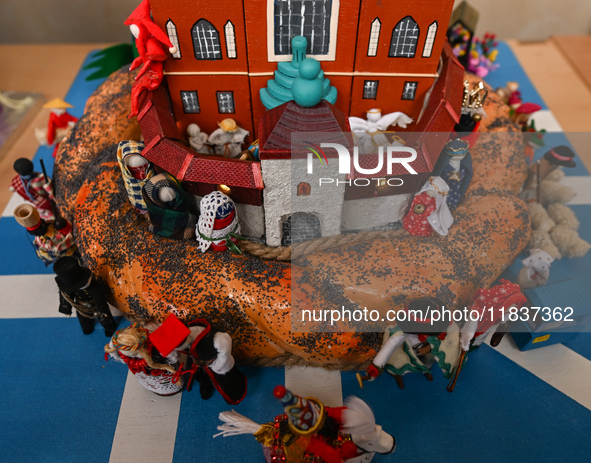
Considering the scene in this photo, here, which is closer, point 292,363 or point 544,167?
point 292,363

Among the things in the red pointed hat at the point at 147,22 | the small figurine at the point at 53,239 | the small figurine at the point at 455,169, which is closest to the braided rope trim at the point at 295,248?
the small figurine at the point at 455,169

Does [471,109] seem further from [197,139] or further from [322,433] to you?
[322,433]

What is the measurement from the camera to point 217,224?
3414 mm

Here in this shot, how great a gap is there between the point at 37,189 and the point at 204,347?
2.62 m

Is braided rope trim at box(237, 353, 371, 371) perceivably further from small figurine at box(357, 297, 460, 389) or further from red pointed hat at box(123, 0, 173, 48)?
red pointed hat at box(123, 0, 173, 48)

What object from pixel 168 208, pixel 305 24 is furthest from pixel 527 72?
pixel 168 208

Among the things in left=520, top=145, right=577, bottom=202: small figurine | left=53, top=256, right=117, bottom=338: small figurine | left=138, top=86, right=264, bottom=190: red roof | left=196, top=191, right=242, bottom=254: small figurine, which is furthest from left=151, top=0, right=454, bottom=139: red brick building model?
left=53, top=256, right=117, bottom=338: small figurine

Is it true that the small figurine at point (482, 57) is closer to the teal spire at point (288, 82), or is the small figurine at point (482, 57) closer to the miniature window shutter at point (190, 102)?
the teal spire at point (288, 82)

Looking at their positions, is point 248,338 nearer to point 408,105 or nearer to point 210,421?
point 210,421

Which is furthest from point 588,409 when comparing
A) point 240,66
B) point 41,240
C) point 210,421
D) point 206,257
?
point 41,240

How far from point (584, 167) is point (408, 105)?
8.43ft

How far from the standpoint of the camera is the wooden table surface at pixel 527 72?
6.01 metres

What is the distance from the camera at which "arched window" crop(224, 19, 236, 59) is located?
3.74 m

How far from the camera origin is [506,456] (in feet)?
10.6
